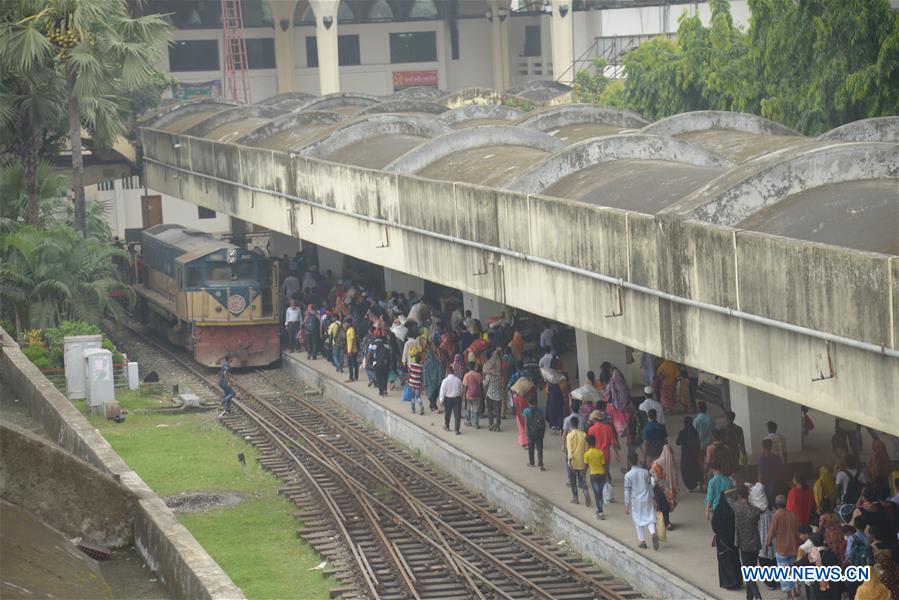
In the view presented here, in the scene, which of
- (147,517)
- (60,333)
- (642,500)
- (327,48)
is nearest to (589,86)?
(327,48)

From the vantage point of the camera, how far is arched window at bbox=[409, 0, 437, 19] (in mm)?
61188

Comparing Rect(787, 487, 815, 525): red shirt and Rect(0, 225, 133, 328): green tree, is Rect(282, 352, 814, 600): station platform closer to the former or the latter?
Rect(787, 487, 815, 525): red shirt

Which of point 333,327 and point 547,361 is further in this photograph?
point 333,327

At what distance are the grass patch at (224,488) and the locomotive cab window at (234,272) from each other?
11.4 ft

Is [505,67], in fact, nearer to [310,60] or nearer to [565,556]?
[310,60]

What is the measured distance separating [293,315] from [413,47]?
32.2m

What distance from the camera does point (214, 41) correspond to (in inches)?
2247

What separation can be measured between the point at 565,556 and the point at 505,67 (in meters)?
45.6

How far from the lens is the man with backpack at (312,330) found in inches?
1169

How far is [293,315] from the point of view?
30500 mm

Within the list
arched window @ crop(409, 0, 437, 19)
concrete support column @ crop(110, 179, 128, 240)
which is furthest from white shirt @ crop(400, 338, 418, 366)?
arched window @ crop(409, 0, 437, 19)

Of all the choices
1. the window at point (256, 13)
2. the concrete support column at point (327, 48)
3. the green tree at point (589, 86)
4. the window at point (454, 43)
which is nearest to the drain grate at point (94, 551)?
the green tree at point (589, 86)

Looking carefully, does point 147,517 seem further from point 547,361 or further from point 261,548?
point 547,361

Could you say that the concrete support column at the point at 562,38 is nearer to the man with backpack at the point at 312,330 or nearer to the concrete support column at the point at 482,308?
the man with backpack at the point at 312,330
